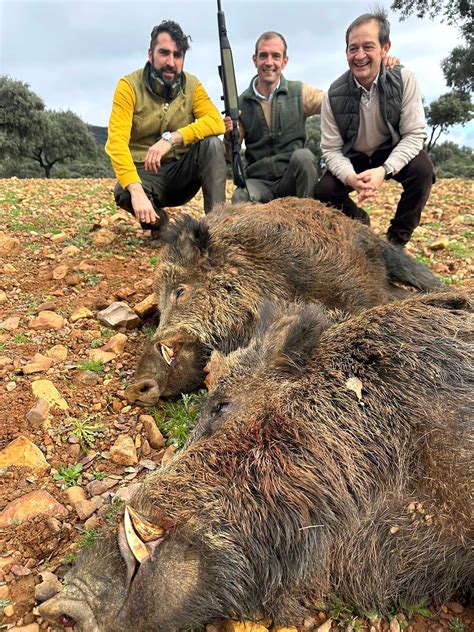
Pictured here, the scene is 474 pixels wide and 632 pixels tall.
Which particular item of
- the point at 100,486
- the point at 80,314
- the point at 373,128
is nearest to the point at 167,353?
the point at 80,314

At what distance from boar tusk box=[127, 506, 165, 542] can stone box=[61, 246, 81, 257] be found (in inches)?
188

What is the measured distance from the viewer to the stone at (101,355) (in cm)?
402

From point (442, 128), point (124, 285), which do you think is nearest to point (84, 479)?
point (124, 285)

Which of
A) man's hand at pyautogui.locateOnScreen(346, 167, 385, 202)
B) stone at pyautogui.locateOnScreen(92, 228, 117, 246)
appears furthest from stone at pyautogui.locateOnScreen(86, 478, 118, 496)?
stone at pyautogui.locateOnScreen(92, 228, 117, 246)

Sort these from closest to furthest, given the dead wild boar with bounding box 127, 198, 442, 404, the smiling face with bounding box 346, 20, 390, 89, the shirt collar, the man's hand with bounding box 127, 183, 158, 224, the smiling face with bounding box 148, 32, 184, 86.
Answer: the dead wild boar with bounding box 127, 198, 442, 404, the smiling face with bounding box 346, 20, 390, 89, the man's hand with bounding box 127, 183, 158, 224, the smiling face with bounding box 148, 32, 184, 86, the shirt collar

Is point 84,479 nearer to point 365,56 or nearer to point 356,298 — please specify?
point 356,298

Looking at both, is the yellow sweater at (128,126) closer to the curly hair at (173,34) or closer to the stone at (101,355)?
the curly hair at (173,34)

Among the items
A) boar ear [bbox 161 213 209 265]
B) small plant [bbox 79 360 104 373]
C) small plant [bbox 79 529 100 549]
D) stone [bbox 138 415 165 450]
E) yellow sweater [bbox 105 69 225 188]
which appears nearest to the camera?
small plant [bbox 79 529 100 549]

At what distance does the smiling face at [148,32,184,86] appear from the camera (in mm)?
5988

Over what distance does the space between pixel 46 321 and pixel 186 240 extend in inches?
53.1

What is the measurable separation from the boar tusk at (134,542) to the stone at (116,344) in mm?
2374

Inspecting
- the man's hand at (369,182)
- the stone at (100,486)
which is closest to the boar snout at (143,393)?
the stone at (100,486)

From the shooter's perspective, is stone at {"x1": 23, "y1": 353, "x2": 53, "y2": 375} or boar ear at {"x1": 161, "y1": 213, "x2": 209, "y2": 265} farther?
boar ear at {"x1": 161, "y1": 213, "x2": 209, "y2": 265}

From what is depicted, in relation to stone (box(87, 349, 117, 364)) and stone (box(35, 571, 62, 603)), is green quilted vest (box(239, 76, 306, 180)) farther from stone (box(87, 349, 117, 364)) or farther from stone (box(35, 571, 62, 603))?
stone (box(35, 571, 62, 603))
